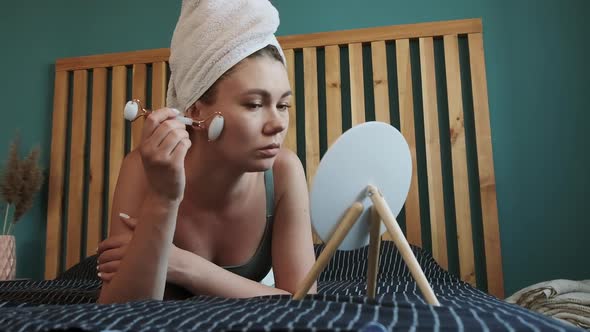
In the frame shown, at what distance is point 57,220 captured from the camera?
2.53 metres

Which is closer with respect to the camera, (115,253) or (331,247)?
(331,247)

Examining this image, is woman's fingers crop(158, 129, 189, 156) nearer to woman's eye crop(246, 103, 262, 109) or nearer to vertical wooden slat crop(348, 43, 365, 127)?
woman's eye crop(246, 103, 262, 109)

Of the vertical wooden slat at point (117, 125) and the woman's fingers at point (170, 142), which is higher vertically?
the vertical wooden slat at point (117, 125)

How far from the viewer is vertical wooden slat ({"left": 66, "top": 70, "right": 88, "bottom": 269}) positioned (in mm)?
2480

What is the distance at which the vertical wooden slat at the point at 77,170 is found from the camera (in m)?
2.48

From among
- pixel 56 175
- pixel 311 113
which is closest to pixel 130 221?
pixel 311 113

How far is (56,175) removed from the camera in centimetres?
257

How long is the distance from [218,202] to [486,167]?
55.9 inches

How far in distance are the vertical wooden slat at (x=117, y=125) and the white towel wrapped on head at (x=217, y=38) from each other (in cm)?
162

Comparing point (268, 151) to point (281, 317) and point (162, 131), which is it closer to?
point (162, 131)

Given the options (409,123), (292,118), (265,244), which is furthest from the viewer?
(292,118)

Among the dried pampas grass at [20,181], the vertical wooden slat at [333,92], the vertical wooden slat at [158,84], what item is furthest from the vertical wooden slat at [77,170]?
the vertical wooden slat at [333,92]

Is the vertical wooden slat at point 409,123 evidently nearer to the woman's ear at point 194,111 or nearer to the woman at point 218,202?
the woman at point 218,202

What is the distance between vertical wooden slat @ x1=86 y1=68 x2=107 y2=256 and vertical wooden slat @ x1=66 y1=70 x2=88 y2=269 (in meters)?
0.05
